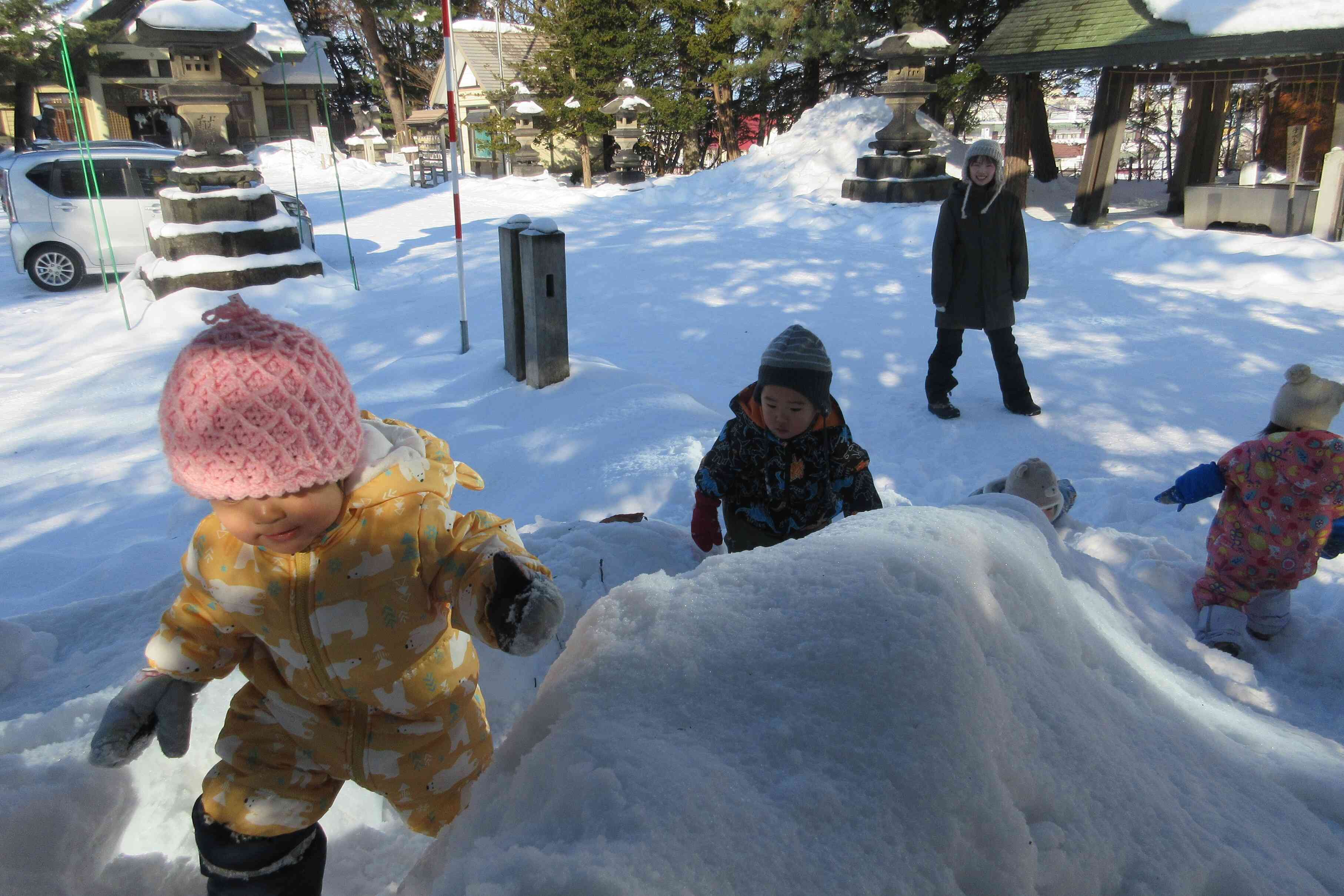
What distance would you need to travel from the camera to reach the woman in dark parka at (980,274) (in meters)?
5.04

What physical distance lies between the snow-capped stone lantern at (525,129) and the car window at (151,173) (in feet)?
44.3

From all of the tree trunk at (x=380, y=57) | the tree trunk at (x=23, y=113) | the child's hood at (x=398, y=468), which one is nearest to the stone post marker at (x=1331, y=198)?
the child's hood at (x=398, y=468)

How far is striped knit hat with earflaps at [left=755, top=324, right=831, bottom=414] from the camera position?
2457mm

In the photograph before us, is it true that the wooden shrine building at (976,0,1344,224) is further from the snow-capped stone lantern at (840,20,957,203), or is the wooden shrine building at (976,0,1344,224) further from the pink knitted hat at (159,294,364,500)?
the pink knitted hat at (159,294,364,500)

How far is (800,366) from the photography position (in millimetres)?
2453

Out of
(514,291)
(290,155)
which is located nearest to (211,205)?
(514,291)

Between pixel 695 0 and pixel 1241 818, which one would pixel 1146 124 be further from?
pixel 1241 818

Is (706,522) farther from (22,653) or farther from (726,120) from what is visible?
(726,120)

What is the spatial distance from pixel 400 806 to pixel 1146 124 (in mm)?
25102

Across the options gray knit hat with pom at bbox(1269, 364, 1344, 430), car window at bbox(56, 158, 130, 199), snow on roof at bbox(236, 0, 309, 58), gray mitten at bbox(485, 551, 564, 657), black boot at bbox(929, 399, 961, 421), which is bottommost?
black boot at bbox(929, 399, 961, 421)

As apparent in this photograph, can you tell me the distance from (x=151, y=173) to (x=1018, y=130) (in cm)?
1173

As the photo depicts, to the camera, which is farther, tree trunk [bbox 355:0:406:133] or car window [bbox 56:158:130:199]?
tree trunk [bbox 355:0:406:133]

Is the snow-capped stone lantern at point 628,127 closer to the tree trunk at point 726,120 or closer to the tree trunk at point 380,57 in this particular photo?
the tree trunk at point 726,120

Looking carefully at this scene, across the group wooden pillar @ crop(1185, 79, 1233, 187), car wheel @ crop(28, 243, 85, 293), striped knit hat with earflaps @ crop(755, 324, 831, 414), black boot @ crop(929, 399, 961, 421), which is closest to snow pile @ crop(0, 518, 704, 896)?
striped knit hat with earflaps @ crop(755, 324, 831, 414)
